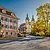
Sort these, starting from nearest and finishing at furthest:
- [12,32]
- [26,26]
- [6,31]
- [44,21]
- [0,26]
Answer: [44,21] → [0,26] → [6,31] → [12,32] → [26,26]

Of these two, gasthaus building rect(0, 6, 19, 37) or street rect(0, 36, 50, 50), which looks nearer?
street rect(0, 36, 50, 50)

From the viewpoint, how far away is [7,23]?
47.1 metres

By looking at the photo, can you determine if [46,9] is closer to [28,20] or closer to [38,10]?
[38,10]

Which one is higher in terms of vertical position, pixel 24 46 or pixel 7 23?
pixel 7 23

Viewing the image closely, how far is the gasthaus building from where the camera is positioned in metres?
45.1

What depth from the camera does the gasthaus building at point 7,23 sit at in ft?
148

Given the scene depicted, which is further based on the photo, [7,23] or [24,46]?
[7,23]

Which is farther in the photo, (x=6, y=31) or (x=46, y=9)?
(x=6, y=31)

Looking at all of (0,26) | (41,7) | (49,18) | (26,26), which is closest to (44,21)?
(49,18)

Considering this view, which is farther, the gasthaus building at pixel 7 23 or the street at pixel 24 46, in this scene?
the gasthaus building at pixel 7 23

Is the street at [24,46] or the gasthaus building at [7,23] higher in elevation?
the gasthaus building at [7,23]

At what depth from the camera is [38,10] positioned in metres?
37.9

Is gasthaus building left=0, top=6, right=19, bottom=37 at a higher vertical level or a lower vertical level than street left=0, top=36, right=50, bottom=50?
higher

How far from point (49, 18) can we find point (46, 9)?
123 inches
